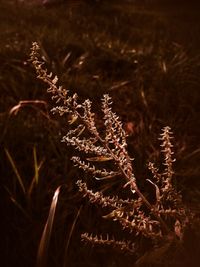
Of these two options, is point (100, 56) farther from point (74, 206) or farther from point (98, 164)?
point (74, 206)

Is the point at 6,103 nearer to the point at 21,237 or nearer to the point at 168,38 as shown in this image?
the point at 21,237

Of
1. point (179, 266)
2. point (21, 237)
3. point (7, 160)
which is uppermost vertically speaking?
point (179, 266)

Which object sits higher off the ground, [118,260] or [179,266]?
[179,266]

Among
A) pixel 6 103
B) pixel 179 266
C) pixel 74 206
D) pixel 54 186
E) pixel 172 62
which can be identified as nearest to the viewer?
pixel 179 266

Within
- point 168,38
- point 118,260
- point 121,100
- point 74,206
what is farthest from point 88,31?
point 118,260

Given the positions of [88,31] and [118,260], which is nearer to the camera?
[118,260]

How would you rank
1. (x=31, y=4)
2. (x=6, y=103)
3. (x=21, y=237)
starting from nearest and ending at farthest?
(x=21, y=237) → (x=6, y=103) → (x=31, y=4)
